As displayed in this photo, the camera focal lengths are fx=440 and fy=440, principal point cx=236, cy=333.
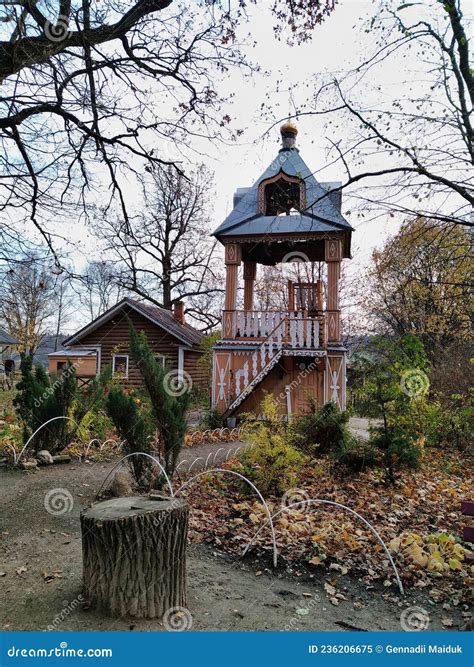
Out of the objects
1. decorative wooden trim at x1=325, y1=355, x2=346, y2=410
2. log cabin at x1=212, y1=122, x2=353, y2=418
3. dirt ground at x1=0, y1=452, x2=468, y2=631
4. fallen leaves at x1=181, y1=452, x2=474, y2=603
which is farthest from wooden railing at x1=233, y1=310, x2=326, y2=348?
dirt ground at x1=0, y1=452, x2=468, y2=631

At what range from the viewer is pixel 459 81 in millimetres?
5457

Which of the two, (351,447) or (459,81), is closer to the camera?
(459,81)

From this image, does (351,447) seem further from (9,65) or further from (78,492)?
(9,65)

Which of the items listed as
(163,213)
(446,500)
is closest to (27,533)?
(446,500)

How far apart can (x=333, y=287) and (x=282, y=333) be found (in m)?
1.89

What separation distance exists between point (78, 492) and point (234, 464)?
235cm

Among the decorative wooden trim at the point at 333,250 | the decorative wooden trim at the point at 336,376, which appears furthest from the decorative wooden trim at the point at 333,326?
the decorative wooden trim at the point at 333,250
